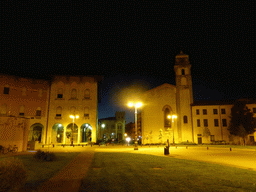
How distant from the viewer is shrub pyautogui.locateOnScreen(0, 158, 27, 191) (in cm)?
389

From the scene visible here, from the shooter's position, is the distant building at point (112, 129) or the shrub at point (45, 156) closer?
the shrub at point (45, 156)

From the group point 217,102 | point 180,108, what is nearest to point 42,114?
point 180,108

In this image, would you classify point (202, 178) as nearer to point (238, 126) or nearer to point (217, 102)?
point (238, 126)

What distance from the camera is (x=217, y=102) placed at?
49.0m

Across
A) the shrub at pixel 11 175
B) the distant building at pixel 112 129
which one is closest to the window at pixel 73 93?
the shrub at pixel 11 175

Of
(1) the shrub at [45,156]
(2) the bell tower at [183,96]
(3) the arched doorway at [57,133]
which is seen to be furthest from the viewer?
(2) the bell tower at [183,96]

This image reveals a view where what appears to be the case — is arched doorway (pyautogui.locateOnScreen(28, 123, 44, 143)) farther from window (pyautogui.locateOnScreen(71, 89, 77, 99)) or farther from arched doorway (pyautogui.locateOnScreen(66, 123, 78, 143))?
window (pyautogui.locateOnScreen(71, 89, 77, 99))

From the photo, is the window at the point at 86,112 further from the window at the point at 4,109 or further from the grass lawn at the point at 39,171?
the grass lawn at the point at 39,171

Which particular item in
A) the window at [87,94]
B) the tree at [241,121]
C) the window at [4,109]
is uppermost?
the window at [87,94]

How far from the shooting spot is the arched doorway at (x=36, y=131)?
41969 millimetres

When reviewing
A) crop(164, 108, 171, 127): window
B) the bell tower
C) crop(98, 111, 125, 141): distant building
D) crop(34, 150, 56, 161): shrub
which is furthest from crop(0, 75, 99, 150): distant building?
crop(98, 111, 125, 141): distant building

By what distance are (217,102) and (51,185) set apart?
50.2m

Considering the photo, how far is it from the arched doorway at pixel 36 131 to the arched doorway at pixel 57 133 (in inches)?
103

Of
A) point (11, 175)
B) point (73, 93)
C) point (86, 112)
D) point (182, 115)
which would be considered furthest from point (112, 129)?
point (11, 175)
